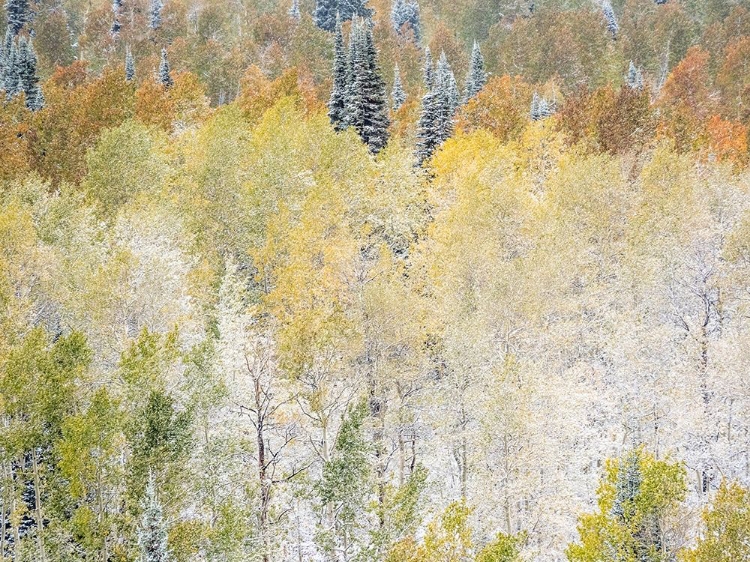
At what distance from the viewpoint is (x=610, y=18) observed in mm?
113562

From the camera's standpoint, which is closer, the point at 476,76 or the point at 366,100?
the point at 366,100

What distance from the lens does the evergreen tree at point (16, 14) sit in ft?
371

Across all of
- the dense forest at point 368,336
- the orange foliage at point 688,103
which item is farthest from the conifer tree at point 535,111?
the orange foliage at point 688,103

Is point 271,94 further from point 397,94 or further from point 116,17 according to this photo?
point 116,17

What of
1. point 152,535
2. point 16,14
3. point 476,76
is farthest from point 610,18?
point 152,535

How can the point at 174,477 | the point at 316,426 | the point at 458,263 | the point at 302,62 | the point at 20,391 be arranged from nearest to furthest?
the point at 174,477 → the point at 20,391 → the point at 316,426 → the point at 458,263 → the point at 302,62

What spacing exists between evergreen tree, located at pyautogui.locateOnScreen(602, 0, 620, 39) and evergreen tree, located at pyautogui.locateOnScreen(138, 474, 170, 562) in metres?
110

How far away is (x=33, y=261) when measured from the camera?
34.2 m

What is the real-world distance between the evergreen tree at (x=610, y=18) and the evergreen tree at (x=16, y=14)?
101541mm

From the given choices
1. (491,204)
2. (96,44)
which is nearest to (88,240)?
(491,204)

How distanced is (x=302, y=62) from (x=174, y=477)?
245 ft

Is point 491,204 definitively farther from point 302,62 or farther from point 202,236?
point 302,62

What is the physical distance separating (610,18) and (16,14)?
10441cm

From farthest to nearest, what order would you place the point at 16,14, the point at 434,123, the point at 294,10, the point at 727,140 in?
the point at 294,10, the point at 16,14, the point at 727,140, the point at 434,123
